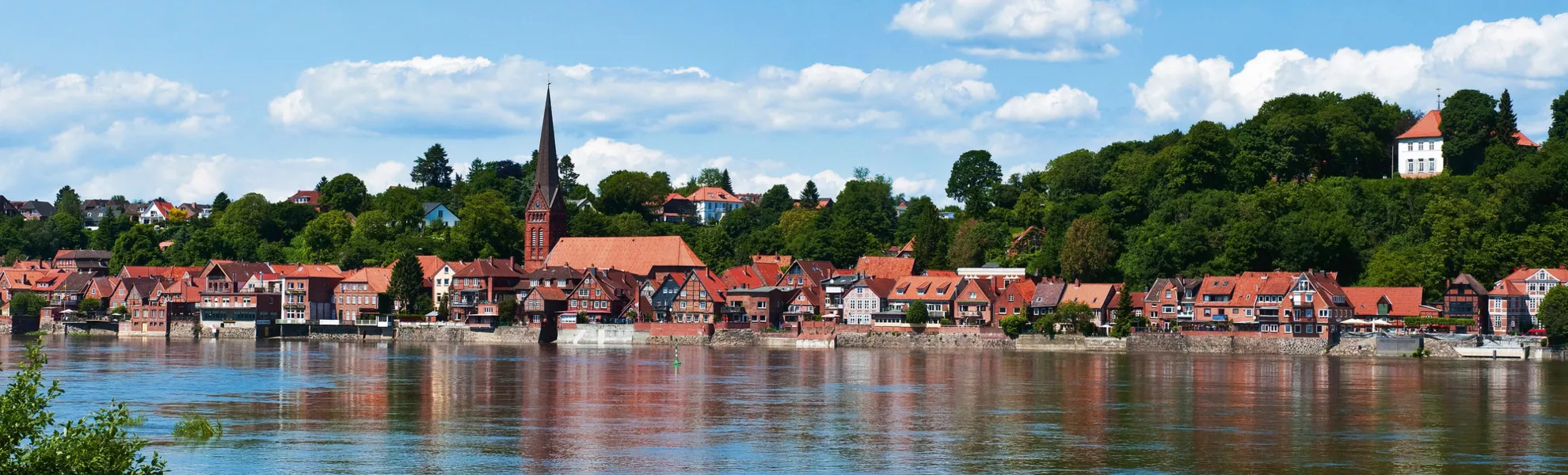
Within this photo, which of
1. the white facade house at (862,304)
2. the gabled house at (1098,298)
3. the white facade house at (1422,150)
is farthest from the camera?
the white facade house at (1422,150)

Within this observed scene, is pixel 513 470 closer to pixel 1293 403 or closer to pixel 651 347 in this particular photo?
pixel 1293 403

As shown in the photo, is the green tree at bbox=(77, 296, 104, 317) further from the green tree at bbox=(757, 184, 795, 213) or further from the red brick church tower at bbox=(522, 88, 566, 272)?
the green tree at bbox=(757, 184, 795, 213)

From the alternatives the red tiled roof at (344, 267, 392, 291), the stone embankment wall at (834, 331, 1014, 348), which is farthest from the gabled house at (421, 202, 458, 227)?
the stone embankment wall at (834, 331, 1014, 348)

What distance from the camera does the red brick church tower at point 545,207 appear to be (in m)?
114

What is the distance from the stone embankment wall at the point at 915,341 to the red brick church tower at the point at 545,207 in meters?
35.7

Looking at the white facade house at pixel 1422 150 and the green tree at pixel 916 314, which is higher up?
the white facade house at pixel 1422 150

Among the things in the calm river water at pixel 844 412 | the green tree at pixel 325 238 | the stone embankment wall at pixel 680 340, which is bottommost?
the calm river water at pixel 844 412

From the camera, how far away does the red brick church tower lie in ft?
375

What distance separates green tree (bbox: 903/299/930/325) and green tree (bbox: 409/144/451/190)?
84081 millimetres

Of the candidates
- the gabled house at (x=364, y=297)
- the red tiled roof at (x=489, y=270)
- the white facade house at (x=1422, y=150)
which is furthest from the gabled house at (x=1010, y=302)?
the gabled house at (x=364, y=297)

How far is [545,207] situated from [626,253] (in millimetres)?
10082

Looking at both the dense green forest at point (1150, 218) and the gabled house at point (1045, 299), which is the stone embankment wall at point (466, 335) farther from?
the gabled house at point (1045, 299)

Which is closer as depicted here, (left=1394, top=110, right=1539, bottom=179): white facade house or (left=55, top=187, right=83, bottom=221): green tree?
(left=1394, top=110, right=1539, bottom=179): white facade house

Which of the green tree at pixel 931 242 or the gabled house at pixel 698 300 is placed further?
the green tree at pixel 931 242
